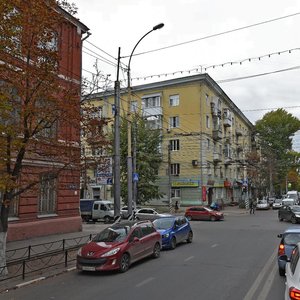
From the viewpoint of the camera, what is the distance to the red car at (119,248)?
1178 centimetres

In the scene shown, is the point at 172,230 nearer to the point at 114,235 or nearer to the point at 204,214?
the point at 114,235

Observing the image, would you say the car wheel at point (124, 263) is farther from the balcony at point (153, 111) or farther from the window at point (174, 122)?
the balcony at point (153, 111)

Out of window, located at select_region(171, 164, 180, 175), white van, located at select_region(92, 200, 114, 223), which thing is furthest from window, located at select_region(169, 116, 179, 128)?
white van, located at select_region(92, 200, 114, 223)

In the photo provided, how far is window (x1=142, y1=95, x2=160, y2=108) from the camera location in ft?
180

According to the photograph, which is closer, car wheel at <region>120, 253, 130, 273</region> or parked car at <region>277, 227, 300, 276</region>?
parked car at <region>277, 227, 300, 276</region>

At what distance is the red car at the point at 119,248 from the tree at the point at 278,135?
68.4 m

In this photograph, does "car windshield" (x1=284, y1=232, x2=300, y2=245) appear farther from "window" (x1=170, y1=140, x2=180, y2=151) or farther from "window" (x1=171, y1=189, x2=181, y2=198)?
"window" (x1=170, y1=140, x2=180, y2=151)

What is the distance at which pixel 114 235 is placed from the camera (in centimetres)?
1313

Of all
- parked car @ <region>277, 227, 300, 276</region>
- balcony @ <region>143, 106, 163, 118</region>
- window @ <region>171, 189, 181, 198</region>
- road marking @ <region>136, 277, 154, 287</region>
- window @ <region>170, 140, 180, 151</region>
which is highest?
balcony @ <region>143, 106, 163, 118</region>

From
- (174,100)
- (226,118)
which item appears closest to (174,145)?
(174,100)

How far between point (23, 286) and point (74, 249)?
18.5 ft

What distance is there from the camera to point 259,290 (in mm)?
9344

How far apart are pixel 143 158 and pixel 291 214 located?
1711cm

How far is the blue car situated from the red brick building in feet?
13.9
